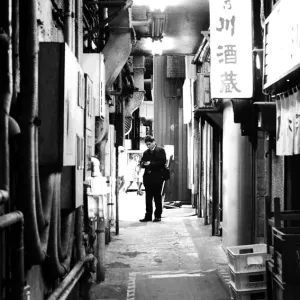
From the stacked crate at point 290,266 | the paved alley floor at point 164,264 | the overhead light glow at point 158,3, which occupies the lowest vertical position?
the paved alley floor at point 164,264

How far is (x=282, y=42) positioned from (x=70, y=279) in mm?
4711

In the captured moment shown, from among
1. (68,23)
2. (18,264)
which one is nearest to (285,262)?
(18,264)

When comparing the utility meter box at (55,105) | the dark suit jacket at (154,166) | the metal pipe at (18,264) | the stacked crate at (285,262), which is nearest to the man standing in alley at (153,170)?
the dark suit jacket at (154,166)

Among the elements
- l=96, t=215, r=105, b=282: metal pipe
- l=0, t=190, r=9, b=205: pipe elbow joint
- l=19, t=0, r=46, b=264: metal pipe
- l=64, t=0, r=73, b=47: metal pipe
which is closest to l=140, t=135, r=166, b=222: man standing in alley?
l=96, t=215, r=105, b=282: metal pipe

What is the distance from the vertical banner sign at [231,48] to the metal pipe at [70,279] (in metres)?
4.62

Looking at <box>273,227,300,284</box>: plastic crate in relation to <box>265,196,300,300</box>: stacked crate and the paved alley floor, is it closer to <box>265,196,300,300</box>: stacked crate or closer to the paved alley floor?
<box>265,196,300,300</box>: stacked crate

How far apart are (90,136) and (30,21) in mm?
3466

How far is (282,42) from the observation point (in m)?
6.60

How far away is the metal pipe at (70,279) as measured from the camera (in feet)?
17.1

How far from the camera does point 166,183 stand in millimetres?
22938

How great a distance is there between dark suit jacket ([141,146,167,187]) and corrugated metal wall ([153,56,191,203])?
6619 millimetres

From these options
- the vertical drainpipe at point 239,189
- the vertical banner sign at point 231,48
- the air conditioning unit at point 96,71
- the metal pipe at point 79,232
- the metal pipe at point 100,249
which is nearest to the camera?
the metal pipe at point 79,232

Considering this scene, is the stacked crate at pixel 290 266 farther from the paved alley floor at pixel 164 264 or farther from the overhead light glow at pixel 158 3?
the overhead light glow at pixel 158 3

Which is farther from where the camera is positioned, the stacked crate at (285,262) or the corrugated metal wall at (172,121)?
the corrugated metal wall at (172,121)
